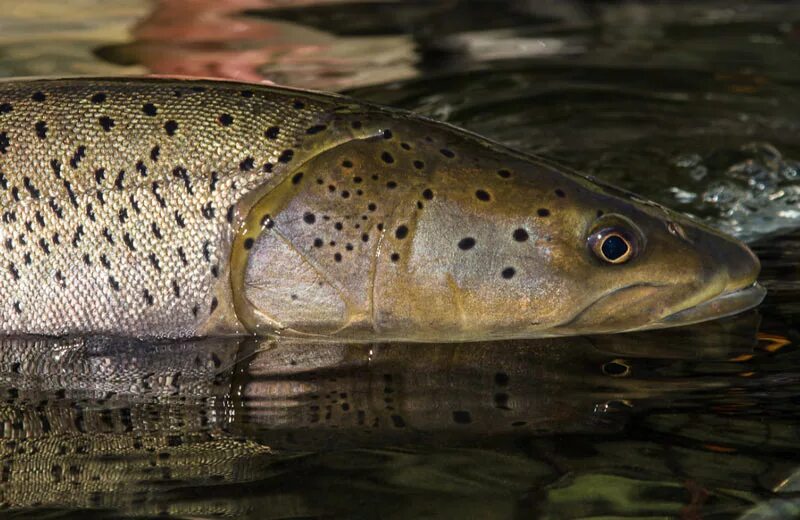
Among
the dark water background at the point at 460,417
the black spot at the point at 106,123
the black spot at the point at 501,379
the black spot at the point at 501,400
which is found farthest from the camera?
the black spot at the point at 106,123

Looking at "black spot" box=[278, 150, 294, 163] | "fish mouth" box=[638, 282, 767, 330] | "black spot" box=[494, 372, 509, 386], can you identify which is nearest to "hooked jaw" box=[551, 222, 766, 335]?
"fish mouth" box=[638, 282, 767, 330]

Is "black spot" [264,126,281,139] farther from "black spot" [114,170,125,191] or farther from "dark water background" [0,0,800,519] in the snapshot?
"dark water background" [0,0,800,519]

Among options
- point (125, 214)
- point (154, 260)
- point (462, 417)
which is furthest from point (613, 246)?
point (125, 214)

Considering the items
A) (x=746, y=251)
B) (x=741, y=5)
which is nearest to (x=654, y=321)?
(x=746, y=251)

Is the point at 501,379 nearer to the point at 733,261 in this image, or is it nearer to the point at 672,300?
the point at 672,300

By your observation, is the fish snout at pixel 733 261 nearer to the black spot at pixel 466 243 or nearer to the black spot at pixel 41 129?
the black spot at pixel 466 243

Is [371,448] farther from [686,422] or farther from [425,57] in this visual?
[425,57]

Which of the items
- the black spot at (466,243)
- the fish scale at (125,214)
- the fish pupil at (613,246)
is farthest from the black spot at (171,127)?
the fish pupil at (613,246)
